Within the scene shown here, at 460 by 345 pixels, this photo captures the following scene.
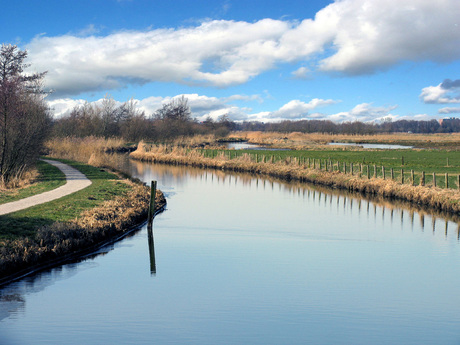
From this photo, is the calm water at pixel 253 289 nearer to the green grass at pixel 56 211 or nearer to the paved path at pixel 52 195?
the green grass at pixel 56 211

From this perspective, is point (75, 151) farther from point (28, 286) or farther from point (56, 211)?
point (28, 286)

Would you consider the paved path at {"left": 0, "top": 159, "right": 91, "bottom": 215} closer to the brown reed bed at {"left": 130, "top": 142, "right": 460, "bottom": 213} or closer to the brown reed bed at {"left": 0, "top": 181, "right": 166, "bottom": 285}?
the brown reed bed at {"left": 0, "top": 181, "right": 166, "bottom": 285}

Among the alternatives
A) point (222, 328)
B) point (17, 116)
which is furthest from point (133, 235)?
point (17, 116)

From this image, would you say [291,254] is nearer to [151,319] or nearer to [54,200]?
[151,319]

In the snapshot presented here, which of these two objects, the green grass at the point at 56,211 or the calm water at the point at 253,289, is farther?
the green grass at the point at 56,211

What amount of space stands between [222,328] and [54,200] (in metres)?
11.2

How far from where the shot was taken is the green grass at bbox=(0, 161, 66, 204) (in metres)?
19.0

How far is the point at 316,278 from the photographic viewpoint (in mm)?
11914

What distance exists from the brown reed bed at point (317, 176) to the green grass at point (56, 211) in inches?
541

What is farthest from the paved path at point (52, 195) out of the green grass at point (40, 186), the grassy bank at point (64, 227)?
the grassy bank at point (64, 227)

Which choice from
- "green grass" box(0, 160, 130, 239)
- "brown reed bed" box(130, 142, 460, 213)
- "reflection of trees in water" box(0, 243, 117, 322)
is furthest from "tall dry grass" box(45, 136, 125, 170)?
"reflection of trees in water" box(0, 243, 117, 322)

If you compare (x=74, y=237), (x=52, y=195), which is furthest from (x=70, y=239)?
(x=52, y=195)

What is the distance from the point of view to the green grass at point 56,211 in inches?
494

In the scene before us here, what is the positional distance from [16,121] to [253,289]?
17139mm
